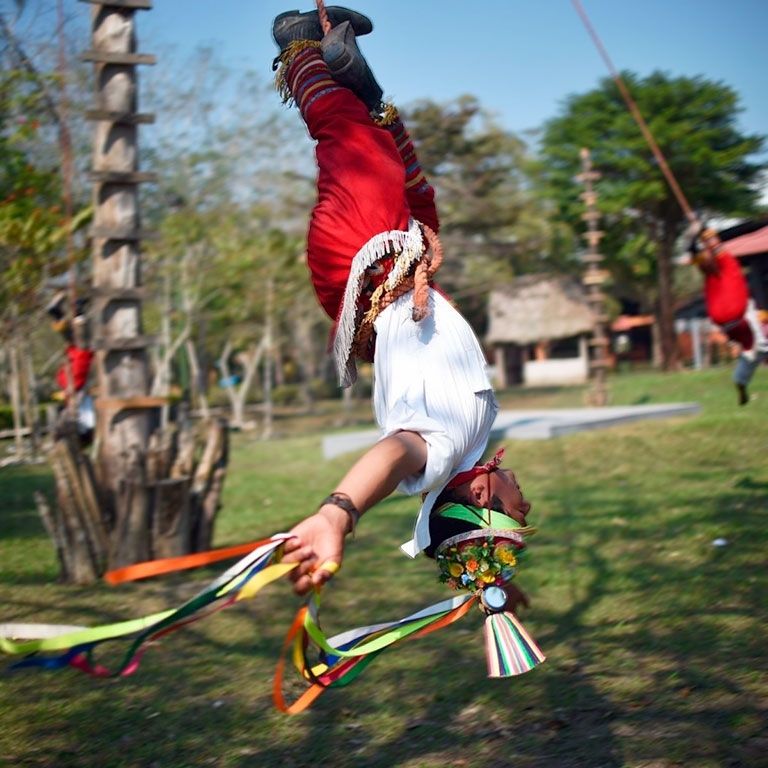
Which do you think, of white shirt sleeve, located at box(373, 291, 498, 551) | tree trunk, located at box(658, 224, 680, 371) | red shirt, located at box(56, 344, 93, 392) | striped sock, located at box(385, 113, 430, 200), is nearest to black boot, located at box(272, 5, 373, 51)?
striped sock, located at box(385, 113, 430, 200)

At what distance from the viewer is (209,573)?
698cm

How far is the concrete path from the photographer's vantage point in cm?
1266

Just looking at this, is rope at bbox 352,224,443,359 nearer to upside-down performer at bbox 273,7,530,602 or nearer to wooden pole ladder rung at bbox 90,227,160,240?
upside-down performer at bbox 273,7,530,602

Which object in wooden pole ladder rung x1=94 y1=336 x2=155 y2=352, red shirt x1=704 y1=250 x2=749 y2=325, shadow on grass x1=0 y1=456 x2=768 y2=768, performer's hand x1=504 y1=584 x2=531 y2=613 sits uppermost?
red shirt x1=704 y1=250 x2=749 y2=325

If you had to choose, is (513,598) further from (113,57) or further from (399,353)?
(113,57)

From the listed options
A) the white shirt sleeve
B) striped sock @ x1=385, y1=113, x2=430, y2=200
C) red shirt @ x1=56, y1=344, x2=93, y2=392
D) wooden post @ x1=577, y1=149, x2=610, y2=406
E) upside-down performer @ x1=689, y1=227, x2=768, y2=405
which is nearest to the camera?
the white shirt sleeve

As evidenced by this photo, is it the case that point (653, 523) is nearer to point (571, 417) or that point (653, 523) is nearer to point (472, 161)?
point (571, 417)

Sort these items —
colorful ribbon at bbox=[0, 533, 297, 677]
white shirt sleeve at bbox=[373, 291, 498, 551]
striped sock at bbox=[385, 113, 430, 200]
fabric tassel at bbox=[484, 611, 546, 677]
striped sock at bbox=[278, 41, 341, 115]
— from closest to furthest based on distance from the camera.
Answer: colorful ribbon at bbox=[0, 533, 297, 677] → white shirt sleeve at bbox=[373, 291, 498, 551] → fabric tassel at bbox=[484, 611, 546, 677] → striped sock at bbox=[278, 41, 341, 115] → striped sock at bbox=[385, 113, 430, 200]

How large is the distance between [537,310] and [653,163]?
33.4ft

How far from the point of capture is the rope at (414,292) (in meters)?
3.04

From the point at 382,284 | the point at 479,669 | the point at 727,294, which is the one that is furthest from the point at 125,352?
the point at 727,294

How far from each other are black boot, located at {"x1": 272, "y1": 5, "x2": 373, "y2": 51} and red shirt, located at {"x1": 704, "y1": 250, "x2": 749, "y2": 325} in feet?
20.8

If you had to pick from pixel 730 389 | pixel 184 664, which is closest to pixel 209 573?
pixel 184 664

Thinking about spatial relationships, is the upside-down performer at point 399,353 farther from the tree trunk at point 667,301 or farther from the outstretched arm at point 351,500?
the tree trunk at point 667,301
